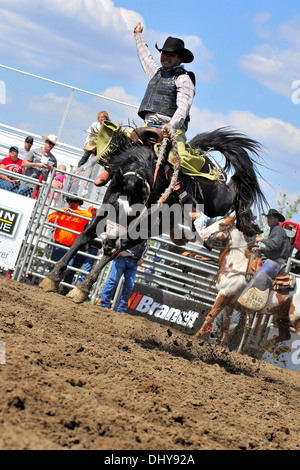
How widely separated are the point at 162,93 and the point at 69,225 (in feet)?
11.8

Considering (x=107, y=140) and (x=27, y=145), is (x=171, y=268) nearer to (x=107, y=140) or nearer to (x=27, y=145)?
(x=27, y=145)

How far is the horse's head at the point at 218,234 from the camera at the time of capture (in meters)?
9.62

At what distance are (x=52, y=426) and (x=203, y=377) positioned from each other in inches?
100

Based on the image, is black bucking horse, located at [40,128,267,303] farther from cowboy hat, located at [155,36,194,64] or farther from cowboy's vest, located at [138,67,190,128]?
cowboy hat, located at [155,36,194,64]

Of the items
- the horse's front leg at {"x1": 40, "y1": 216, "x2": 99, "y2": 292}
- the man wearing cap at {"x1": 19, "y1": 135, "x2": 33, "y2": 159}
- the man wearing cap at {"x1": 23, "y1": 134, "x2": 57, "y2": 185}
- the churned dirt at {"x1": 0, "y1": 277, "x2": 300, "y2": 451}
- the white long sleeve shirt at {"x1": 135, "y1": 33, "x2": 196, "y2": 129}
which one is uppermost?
the white long sleeve shirt at {"x1": 135, "y1": 33, "x2": 196, "y2": 129}

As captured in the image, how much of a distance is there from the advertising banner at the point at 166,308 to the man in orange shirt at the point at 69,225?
1153 mm

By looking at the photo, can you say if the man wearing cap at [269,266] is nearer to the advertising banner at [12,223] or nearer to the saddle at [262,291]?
the saddle at [262,291]

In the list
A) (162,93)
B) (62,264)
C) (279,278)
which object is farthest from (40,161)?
(62,264)

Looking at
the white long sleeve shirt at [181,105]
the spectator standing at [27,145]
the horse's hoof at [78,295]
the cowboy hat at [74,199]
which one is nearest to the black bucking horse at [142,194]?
the horse's hoof at [78,295]

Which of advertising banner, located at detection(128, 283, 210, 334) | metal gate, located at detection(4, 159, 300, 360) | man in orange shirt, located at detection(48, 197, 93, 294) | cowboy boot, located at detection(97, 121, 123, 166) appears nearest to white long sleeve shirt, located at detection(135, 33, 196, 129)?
cowboy boot, located at detection(97, 121, 123, 166)

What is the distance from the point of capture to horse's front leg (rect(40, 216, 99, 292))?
222 inches

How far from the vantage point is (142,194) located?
5.73 m

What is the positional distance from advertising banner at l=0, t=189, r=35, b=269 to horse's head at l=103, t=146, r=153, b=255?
3144 millimetres

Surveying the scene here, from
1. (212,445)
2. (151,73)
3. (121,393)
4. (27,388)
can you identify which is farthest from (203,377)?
(151,73)
